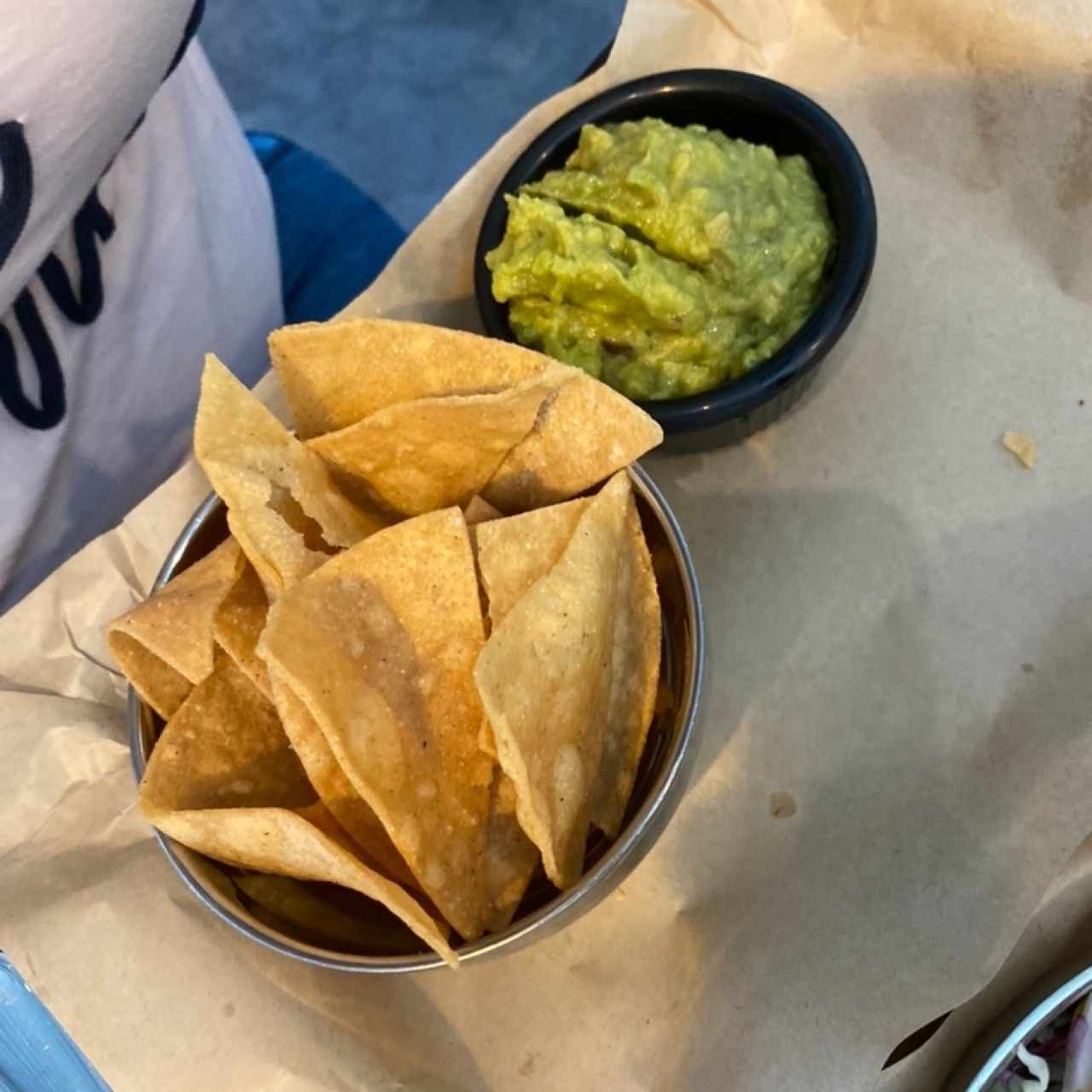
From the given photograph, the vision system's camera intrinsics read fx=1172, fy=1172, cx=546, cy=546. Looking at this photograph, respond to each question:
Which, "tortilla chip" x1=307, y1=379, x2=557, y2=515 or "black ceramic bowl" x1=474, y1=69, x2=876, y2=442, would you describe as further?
"black ceramic bowl" x1=474, y1=69, x2=876, y2=442

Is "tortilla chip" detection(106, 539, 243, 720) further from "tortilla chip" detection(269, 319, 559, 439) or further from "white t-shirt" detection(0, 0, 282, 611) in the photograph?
"white t-shirt" detection(0, 0, 282, 611)

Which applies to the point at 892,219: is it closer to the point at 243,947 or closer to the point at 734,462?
the point at 734,462

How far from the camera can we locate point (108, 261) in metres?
1.25

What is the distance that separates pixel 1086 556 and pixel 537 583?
56cm

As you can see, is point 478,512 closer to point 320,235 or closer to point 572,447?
point 572,447

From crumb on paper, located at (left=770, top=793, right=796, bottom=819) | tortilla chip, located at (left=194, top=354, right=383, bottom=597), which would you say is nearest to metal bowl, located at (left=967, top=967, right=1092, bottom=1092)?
crumb on paper, located at (left=770, top=793, right=796, bottom=819)

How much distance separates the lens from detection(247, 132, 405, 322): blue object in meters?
1.54

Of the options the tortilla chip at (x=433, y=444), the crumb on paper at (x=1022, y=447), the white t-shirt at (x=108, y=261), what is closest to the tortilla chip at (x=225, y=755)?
the tortilla chip at (x=433, y=444)

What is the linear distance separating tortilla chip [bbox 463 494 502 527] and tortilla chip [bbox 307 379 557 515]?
2 centimetres

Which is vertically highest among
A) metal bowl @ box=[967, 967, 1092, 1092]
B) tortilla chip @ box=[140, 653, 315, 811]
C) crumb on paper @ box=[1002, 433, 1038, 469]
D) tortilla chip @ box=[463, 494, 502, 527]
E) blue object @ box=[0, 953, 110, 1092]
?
tortilla chip @ box=[463, 494, 502, 527]

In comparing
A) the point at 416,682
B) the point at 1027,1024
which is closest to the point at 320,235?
the point at 416,682

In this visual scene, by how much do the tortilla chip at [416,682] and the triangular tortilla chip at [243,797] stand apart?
6 centimetres

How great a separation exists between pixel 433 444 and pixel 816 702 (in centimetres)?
44

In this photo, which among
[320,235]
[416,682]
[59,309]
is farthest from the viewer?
[320,235]
